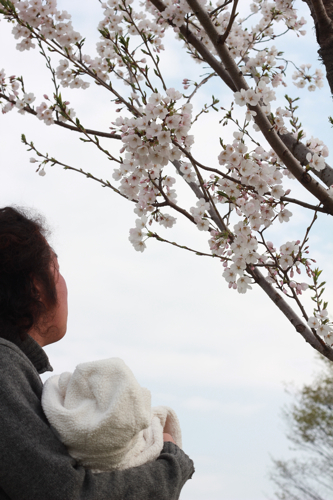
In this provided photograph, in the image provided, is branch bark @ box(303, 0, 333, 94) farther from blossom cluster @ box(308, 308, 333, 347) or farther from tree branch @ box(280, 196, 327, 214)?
blossom cluster @ box(308, 308, 333, 347)

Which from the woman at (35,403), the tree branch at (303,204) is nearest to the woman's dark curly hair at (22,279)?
the woman at (35,403)

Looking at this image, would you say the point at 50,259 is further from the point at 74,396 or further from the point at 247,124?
the point at 247,124

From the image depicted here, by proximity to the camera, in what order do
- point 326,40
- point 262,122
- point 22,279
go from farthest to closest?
point 326,40
point 262,122
point 22,279

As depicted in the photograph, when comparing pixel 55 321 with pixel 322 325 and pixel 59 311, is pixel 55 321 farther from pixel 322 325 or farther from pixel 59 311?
pixel 322 325

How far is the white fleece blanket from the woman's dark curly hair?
212mm

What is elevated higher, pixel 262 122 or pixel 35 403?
pixel 262 122

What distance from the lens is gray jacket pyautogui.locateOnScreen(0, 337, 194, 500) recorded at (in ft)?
3.16

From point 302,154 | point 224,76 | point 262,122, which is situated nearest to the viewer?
point 262,122

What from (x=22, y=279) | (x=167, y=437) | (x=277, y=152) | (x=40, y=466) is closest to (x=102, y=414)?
(x=40, y=466)

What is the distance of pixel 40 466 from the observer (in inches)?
38.0

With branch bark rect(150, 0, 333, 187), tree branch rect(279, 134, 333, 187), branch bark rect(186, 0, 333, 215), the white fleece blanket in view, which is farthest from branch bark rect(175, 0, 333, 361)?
the white fleece blanket

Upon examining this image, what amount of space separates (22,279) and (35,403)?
37 cm

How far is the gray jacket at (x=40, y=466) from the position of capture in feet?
3.16

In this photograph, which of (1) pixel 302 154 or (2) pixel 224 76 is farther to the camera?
(1) pixel 302 154
